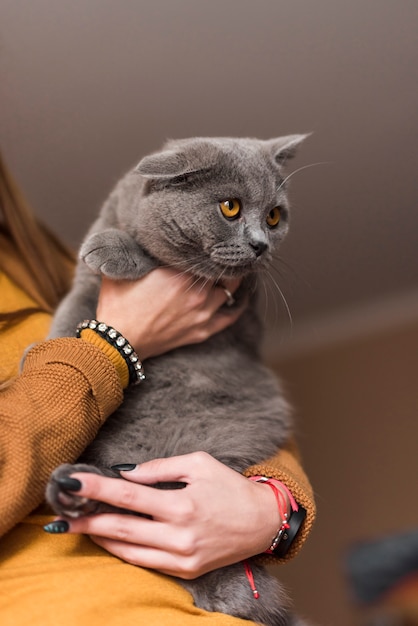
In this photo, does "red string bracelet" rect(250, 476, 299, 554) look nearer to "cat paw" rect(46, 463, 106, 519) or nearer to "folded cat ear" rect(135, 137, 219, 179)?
"cat paw" rect(46, 463, 106, 519)

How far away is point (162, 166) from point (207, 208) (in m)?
0.12

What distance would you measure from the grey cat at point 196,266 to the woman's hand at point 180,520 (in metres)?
0.10

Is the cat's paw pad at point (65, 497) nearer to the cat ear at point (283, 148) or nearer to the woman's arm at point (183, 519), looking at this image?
the woman's arm at point (183, 519)

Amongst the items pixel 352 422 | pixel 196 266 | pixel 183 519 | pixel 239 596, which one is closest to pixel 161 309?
pixel 196 266

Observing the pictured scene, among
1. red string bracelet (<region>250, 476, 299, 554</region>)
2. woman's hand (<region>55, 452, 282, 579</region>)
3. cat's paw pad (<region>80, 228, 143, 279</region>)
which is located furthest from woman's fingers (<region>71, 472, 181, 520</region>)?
cat's paw pad (<region>80, 228, 143, 279</region>)

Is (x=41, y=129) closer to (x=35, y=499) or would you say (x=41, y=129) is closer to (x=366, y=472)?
(x=35, y=499)

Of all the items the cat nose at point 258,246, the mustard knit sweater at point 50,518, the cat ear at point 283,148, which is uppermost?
the cat ear at point 283,148

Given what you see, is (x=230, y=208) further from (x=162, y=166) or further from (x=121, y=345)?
(x=121, y=345)

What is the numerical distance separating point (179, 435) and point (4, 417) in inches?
13.1

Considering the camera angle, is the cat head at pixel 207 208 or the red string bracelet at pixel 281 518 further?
the cat head at pixel 207 208

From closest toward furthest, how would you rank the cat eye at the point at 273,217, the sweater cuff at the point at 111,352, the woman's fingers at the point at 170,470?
the woman's fingers at the point at 170,470
the sweater cuff at the point at 111,352
the cat eye at the point at 273,217

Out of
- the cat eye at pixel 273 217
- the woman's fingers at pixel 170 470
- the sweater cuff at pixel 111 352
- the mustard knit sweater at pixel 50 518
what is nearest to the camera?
the mustard knit sweater at pixel 50 518

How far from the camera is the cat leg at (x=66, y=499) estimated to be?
2.70 ft

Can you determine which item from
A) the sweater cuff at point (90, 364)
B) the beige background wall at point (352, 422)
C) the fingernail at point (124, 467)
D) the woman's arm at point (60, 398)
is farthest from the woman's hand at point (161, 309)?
the beige background wall at point (352, 422)
